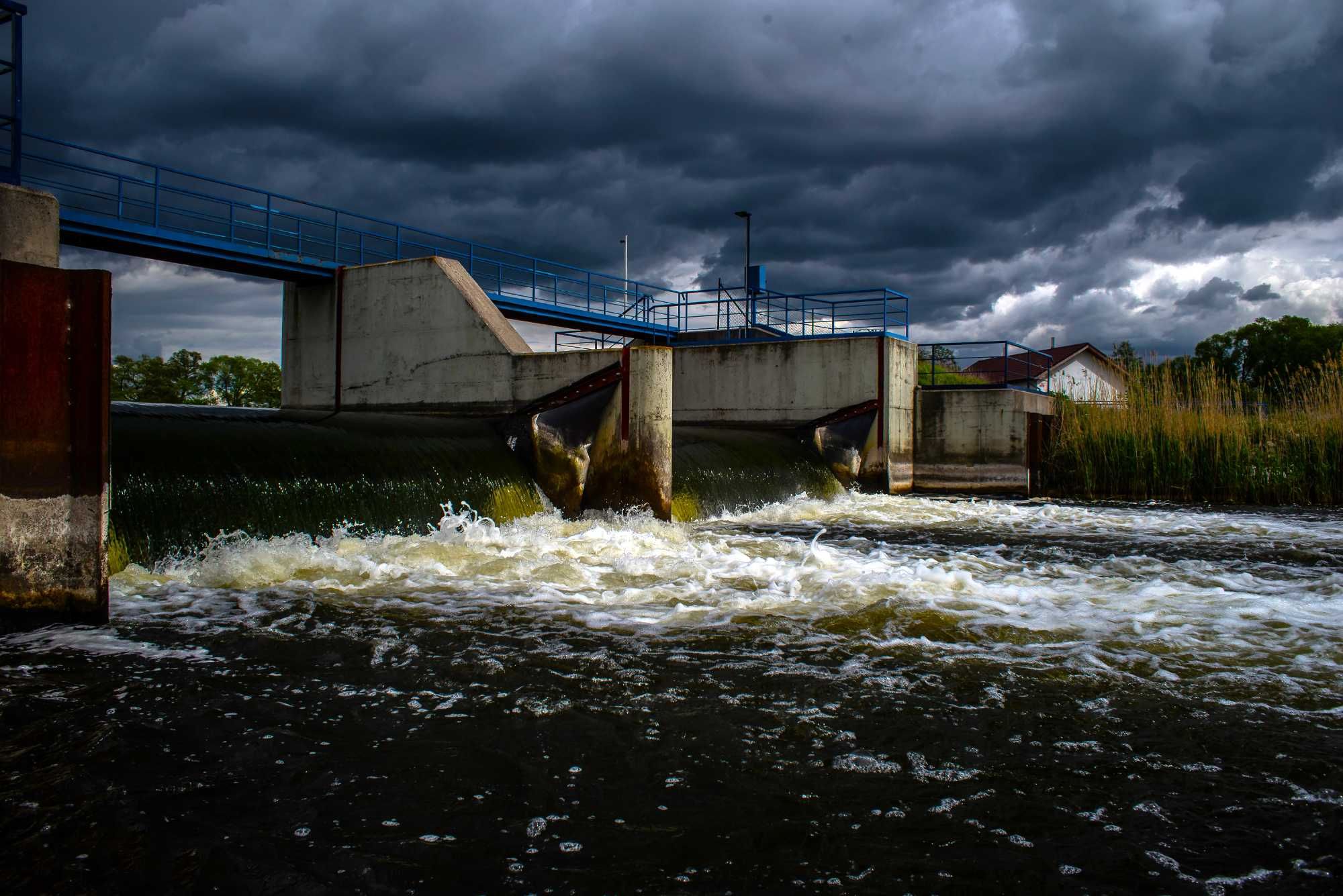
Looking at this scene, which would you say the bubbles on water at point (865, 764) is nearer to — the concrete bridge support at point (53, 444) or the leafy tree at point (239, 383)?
the concrete bridge support at point (53, 444)

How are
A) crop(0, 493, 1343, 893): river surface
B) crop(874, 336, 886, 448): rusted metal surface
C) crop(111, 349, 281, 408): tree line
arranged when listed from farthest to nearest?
crop(111, 349, 281, 408): tree line → crop(874, 336, 886, 448): rusted metal surface → crop(0, 493, 1343, 893): river surface

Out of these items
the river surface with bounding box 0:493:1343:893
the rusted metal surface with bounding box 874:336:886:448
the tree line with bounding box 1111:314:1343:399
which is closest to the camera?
the river surface with bounding box 0:493:1343:893

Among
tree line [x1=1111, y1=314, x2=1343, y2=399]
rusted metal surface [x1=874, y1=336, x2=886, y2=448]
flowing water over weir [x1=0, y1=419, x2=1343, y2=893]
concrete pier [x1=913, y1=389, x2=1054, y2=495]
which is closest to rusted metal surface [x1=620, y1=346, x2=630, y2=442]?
flowing water over weir [x1=0, y1=419, x2=1343, y2=893]

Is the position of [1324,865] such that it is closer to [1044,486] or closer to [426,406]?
[426,406]

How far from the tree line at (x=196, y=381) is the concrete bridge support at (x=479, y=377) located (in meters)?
51.0

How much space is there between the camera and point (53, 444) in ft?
16.8

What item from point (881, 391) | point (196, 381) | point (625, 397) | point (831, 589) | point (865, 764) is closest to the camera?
point (865, 764)

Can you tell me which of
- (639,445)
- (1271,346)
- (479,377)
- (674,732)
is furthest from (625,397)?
(1271,346)

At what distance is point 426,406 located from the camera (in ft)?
51.4

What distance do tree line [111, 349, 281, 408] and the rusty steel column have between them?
6387 cm

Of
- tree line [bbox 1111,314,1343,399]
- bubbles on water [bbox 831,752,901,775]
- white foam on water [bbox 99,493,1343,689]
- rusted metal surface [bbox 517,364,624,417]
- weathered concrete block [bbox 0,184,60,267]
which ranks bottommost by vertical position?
bubbles on water [bbox 831,752,901,775]

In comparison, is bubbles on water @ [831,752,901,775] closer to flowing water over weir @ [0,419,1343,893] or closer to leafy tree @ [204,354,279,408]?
flowing water over weir @ [0,419,1343,893]

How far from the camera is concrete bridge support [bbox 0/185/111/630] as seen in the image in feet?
16.5

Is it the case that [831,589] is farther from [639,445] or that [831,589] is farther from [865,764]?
[639,445]
